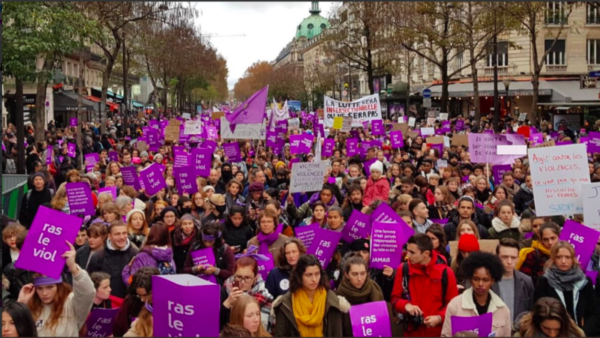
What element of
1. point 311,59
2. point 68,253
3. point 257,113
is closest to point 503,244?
point 68,253

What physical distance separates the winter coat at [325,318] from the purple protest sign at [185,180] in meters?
7.08

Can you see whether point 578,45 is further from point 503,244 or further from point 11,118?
point 503,244

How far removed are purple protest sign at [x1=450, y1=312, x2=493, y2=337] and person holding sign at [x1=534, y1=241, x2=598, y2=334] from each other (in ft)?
3.45

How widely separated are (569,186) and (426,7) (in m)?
25.3

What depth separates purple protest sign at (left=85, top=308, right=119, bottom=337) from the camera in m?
5.61

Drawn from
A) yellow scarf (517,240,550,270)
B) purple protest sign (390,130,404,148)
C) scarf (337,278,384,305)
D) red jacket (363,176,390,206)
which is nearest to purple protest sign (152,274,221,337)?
scarf (337,278,384,305)

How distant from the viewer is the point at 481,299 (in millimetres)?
5461

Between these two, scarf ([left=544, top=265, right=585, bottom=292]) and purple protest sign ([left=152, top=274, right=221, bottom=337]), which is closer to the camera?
purple protest sign ([left=152, top=274, right=221, bottom=337])

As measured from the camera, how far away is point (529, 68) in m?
51.6

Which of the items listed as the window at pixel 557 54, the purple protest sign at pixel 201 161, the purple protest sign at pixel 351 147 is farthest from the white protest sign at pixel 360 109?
the window at pixel 557 54

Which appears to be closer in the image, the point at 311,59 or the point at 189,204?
the point at 189,204

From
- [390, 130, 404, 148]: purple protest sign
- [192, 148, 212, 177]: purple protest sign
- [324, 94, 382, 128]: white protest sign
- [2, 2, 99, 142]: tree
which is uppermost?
[2, 2, 99, 142]: tree

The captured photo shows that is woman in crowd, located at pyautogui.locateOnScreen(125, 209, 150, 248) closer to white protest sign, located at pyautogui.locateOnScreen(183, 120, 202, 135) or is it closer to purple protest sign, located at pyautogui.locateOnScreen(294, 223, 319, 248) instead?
purple protest sign, located at pyautogui.locateOnScreen(294, 223, 319, 248)

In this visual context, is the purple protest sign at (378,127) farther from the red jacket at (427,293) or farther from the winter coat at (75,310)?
the winter coat at (75,310)
